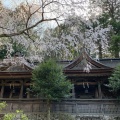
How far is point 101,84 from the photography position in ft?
49.0

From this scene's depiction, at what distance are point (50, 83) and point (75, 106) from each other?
2153mm

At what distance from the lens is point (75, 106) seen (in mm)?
13062

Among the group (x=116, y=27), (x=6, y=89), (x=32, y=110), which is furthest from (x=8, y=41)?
(x=116, y=27)

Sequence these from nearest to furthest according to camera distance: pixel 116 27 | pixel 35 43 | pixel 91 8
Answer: pixel 91 8 < pixel 35 43 < pixel 116 27

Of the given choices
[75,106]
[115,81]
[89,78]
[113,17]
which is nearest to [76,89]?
[89,78]

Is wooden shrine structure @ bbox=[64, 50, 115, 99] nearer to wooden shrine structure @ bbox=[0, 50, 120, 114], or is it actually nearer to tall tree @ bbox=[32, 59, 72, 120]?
wooden shrine structure @ bbox=[0, 50, 120, 114]

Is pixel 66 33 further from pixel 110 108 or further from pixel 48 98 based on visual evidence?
pixel 110 108

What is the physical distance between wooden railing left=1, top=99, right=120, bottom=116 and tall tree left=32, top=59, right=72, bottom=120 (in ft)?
2.72

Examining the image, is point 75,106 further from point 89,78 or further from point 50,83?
point 89,78

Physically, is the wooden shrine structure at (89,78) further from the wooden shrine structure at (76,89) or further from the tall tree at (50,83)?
the tall tree at (50,83)

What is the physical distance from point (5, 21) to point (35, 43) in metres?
1.28

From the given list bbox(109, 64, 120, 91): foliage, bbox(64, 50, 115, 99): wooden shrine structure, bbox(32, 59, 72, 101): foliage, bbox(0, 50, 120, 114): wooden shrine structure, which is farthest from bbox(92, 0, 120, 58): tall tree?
bbox(32, 59, 72, 101): foliage

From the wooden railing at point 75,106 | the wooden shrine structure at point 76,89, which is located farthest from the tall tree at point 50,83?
the wooden shrine structure at point 76,89

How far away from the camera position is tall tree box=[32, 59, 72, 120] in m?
12.2
